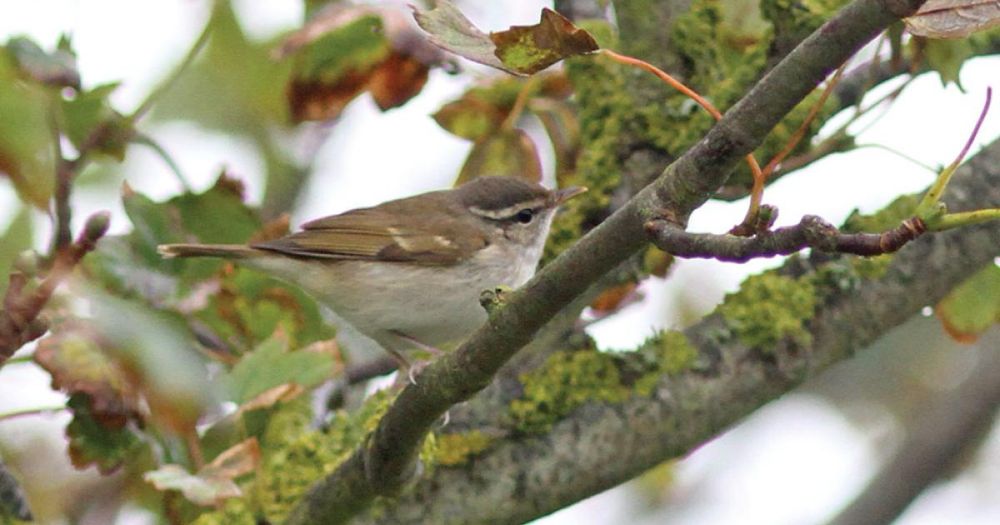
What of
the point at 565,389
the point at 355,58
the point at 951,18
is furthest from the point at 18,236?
the point at 951,18

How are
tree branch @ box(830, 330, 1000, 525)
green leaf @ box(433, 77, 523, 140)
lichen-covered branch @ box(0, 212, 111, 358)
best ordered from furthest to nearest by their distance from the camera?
tree branch @ box(830, 330, 1000, 525), green leaf @ box(433, 77, 523, 140), lichen-covered branch @ box(0, 212, 111, 358)

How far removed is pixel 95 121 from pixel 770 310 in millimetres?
1863

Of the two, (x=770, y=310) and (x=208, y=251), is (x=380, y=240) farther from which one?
(x=770, y=310)

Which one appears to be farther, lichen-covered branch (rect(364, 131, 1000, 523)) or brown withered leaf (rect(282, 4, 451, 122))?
brown withered leaf (rect(282, 4, 451, 122))

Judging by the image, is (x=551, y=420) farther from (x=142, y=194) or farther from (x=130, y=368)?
(x=142, y=194)

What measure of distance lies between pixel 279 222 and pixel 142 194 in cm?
48

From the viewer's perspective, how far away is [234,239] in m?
4.04

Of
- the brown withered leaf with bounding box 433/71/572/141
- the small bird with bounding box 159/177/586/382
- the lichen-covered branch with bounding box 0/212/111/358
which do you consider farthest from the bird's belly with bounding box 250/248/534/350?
the lichen-covered branch with bounding box 0/212/111/358

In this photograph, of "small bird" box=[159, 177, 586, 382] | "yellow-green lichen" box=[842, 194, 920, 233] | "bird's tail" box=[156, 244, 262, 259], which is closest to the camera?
"yellow-green lichen" box=[842, 194, 920, 233]

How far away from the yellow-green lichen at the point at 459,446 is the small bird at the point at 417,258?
0.86 meters

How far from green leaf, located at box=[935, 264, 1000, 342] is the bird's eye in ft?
5.43

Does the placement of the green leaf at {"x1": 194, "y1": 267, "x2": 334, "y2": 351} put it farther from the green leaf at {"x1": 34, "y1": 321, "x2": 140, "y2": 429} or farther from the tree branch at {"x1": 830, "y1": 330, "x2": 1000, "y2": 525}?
the tree branch at {"x1": 830, "y1": 330, "x2": 1000, "y2": 525}

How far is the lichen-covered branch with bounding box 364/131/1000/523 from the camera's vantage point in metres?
3.21

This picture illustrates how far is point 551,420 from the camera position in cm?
333
